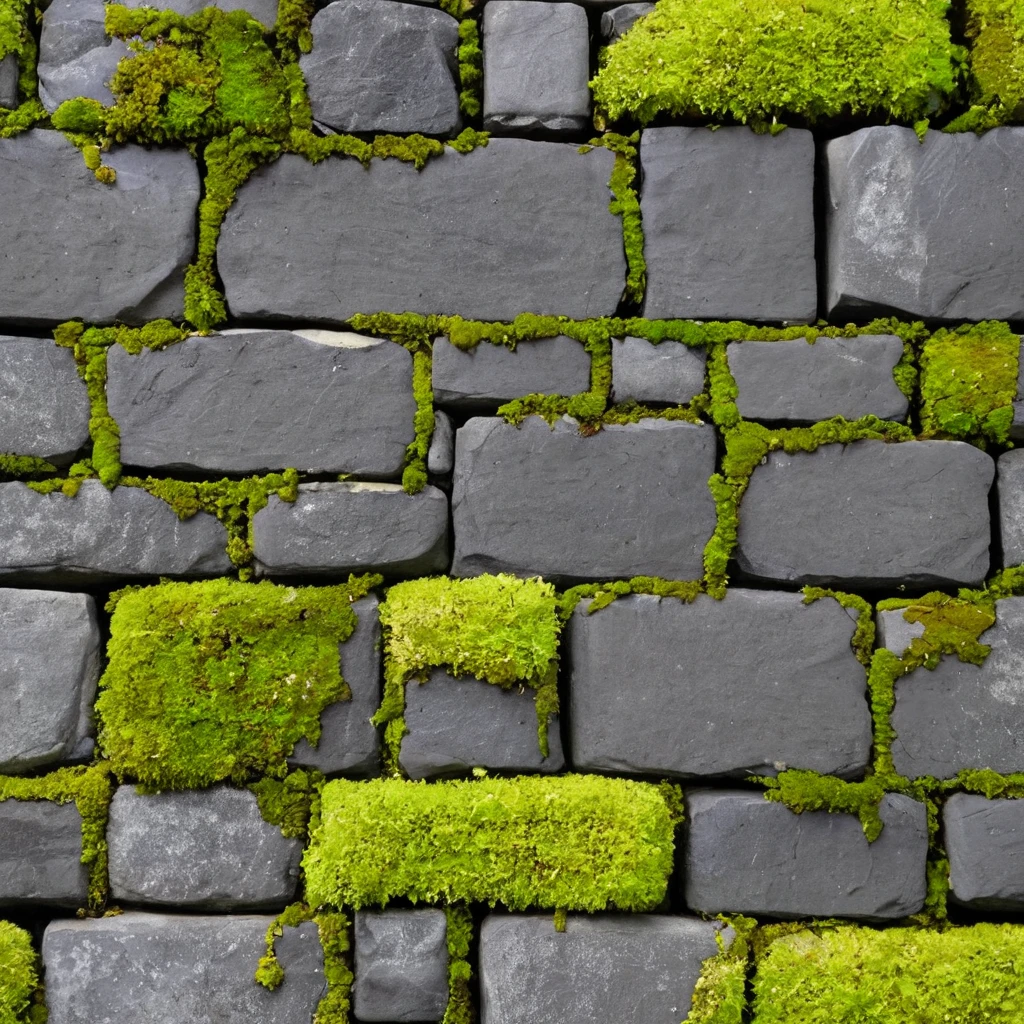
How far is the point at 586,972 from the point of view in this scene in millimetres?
1850

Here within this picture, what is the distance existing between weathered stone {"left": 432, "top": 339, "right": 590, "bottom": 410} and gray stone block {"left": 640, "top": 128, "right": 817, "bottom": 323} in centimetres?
25

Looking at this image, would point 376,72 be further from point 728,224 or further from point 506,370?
point 728,224

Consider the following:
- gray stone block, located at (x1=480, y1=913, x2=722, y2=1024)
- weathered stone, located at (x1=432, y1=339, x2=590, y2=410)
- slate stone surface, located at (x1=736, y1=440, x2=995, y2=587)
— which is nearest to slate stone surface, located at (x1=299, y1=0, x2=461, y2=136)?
weathered stone, located at (x1=432, y1=339, x2=590, y2=410)

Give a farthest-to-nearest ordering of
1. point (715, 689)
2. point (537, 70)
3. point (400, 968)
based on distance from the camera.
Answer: point (537, 70), point (715, 689), point (400, 968)

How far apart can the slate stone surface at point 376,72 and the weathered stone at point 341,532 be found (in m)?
0.92

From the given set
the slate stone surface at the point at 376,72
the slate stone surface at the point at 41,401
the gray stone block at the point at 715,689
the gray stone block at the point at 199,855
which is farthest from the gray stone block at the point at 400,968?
the slate stone surface at the point at 376,72

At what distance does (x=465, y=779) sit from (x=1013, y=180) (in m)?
1.97

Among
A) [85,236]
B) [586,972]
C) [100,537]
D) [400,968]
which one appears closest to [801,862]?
[586,972]

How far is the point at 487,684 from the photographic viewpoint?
1.95 meters

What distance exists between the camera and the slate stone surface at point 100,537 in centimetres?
196

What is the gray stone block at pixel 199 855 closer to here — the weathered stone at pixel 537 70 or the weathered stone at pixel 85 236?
the weathered stone at pixel 85 236

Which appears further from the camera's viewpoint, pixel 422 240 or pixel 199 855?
pixel 422 240

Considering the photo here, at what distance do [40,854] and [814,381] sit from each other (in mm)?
2102

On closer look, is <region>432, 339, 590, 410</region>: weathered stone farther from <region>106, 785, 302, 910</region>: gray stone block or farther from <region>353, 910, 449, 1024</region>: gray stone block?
<region>353, 910, 449, 1024</region>: gray stone block
